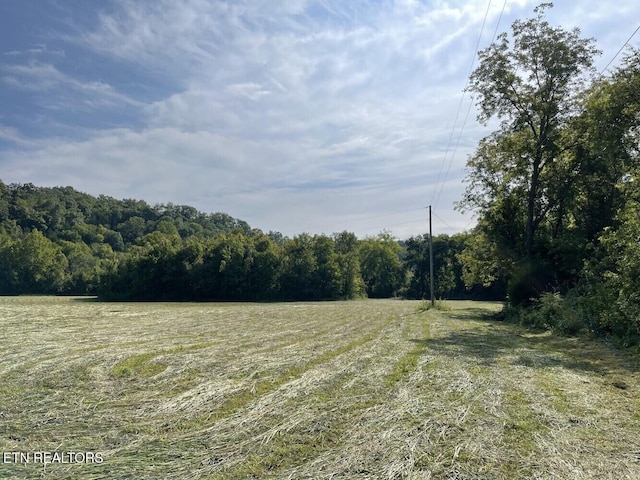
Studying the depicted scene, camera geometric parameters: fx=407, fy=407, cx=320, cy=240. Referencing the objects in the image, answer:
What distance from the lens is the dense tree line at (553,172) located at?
19.3m

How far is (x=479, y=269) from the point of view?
3450 cm

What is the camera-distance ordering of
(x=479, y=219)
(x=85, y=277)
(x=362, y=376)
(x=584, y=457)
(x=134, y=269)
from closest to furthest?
(x=584, y=457), (x=362, y=376), (x=479, y=219), (x=134, y=269), (x=85, y=277)

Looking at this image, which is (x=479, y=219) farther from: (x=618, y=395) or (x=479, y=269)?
(x=618, y=395)

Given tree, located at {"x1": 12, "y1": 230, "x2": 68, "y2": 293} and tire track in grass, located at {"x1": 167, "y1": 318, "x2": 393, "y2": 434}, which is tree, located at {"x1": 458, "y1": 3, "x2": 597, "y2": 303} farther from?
tree, located at {"x1": 12, "y1": 230, "x2": 68, "y2": 293}

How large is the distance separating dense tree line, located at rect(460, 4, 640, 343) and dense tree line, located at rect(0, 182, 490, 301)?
30953 millimetres

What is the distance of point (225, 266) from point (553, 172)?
194 feet

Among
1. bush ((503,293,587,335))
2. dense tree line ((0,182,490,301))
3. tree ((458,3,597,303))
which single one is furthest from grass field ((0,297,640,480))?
dense tree line ((0,182,490,301))

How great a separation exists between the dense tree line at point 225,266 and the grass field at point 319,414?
54.6 meters

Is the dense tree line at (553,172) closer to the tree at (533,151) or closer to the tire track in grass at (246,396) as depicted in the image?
the tree at (533,151)

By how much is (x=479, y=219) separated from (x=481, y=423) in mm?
29436

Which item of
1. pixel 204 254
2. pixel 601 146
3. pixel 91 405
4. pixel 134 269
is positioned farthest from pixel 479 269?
pixel 134 269

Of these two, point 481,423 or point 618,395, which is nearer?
point 481,423

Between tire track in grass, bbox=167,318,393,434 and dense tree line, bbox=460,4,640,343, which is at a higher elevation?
dense tree line, bbox=460,4,640,343

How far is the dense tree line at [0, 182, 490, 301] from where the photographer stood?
7612 cm
